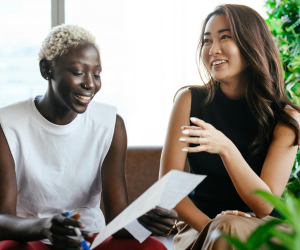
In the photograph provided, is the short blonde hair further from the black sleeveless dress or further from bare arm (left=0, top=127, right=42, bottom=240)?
the black sleeveless dress

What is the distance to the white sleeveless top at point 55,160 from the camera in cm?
120

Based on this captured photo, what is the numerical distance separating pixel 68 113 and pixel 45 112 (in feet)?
0.28

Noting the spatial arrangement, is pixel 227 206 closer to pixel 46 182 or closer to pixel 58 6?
pixel 46 182

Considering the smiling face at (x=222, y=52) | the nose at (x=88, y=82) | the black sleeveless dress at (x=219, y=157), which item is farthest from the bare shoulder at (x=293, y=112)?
the nose at (x=88, y=82)

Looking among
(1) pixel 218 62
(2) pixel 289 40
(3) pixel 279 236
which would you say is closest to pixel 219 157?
(1) pixel 218 62

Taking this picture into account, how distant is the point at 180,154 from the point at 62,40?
644 mm

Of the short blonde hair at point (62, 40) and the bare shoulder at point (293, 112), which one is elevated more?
the short blonde hair at point (62, 40)

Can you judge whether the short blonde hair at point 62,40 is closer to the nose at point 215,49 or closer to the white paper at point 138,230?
the nose at point 215,49

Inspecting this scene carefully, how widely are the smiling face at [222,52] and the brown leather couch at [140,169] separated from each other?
2.79 ft

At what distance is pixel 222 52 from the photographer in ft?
4.49

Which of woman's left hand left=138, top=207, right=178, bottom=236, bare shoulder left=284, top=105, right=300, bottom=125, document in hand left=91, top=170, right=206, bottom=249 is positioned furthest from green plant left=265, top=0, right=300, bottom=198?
document in hand left=91, top=170, right=206, bottom=249

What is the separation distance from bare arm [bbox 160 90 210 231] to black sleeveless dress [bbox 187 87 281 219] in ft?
0.16

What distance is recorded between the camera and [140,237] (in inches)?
35.5

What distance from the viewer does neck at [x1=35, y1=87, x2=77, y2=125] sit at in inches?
48.4
